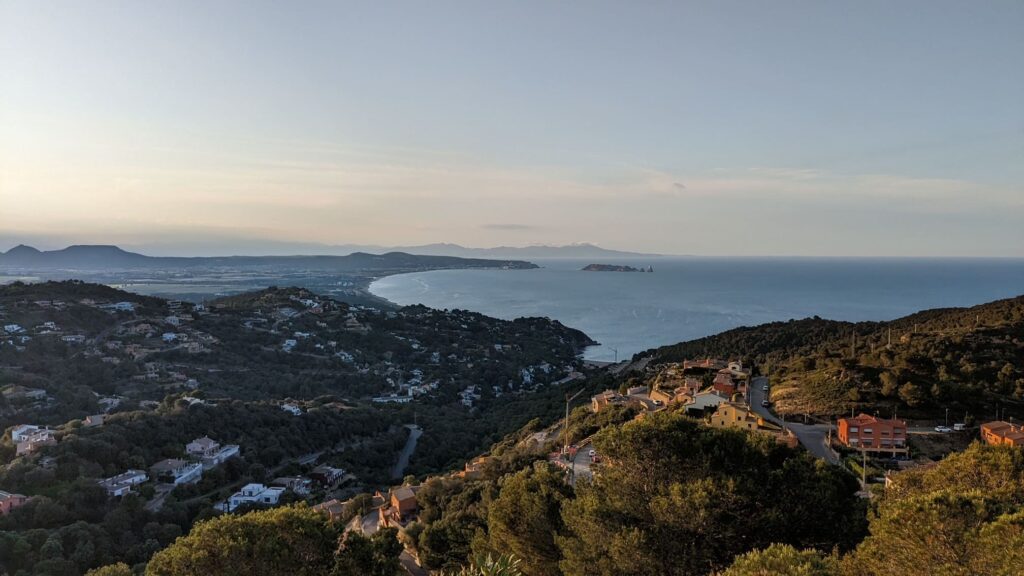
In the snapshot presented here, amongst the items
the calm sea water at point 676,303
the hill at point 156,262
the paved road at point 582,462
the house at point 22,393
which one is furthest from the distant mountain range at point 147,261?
the paved road at point 582,462

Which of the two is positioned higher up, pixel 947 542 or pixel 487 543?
pixel 947 542

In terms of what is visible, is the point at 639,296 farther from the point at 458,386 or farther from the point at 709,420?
the point at 709,420

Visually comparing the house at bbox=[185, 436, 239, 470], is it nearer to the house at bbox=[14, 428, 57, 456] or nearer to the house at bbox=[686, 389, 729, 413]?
the house at bbox=[14, 428, 57, 456]

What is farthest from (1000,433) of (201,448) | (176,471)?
(201,448)

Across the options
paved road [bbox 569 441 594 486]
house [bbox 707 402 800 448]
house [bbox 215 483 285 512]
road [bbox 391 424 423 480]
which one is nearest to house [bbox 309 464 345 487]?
house [bbox 215 483 285 512]

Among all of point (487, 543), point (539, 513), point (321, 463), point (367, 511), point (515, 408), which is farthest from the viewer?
point (515, 408)

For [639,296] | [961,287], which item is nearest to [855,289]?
[961,287]
